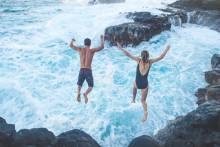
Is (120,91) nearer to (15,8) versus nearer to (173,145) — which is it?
(173,145)

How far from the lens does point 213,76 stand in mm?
14172

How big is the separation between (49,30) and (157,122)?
11046 millimetres

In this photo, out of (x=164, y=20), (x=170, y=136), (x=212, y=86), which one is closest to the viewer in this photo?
(x=170, y=136)

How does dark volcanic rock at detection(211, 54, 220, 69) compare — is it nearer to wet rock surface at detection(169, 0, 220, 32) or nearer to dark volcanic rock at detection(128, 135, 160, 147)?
wet rock surface at detection(169, 0, 220, 32)

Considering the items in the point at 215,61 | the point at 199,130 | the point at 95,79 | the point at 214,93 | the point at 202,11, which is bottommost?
the point at 95,79

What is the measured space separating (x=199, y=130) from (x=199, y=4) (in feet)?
59.2

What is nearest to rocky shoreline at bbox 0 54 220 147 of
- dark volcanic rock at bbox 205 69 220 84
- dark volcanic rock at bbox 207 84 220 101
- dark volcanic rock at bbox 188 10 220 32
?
dark volcanic rock at bbox 207 84 220 101

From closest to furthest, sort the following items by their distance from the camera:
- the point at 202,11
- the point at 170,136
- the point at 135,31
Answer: the point at 170,136 → the point at 135,31 → the point at 202,11

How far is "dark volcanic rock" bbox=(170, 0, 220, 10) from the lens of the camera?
24648mm

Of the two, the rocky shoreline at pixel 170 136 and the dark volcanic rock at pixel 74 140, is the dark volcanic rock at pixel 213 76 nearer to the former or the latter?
the rocky shoreline at pixel 170 136

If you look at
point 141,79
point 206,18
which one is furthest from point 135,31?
point 141,79

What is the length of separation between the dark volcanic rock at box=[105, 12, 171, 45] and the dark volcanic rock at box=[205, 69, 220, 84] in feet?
15.7

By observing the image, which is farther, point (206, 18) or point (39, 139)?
point (206, 18)

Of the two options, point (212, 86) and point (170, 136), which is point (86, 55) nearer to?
point (170, 136)
